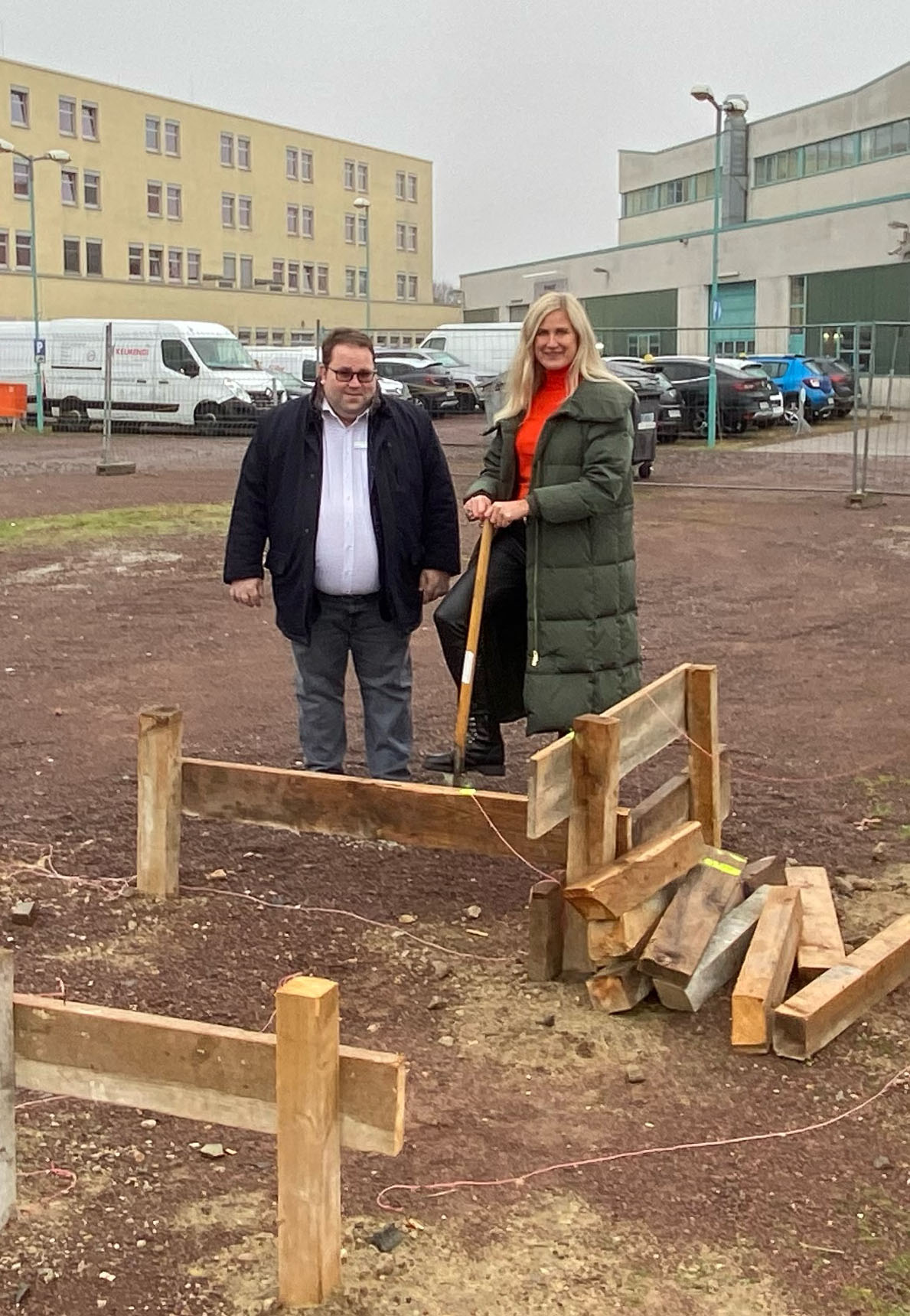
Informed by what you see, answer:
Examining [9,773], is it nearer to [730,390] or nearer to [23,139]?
[730,390]

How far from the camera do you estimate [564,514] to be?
4.98m

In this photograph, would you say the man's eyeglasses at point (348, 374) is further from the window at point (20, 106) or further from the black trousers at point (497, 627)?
the window at point (20, 106)

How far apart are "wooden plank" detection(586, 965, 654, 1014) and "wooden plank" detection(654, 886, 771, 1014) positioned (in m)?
0.07

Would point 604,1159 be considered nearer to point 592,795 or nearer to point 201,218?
point 592,795

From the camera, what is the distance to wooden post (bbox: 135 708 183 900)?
478 cm

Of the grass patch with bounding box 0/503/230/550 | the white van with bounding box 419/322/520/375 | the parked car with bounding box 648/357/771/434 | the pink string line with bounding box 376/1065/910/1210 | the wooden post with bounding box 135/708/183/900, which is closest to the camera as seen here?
the pink string line with bounding box 376/1065/910/1210

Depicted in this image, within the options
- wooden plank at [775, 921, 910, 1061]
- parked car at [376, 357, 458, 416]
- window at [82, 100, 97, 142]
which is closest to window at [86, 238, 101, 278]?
window at [82, 100, 97, 142]

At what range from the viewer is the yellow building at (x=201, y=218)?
204ft

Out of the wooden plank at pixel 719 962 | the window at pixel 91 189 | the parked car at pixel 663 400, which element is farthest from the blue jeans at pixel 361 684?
the window at pixel 91 189

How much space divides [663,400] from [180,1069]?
23.9m

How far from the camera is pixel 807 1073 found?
149 inches

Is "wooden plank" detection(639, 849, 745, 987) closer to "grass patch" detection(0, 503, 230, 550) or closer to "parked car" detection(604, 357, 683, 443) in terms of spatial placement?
"grass patch" detection(0, 503, 230, 550)

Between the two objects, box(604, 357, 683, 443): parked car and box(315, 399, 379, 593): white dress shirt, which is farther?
box(604, 357, 683, 443): parked car

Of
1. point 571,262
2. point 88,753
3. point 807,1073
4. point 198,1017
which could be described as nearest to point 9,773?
point 88,753
